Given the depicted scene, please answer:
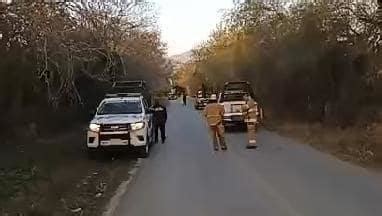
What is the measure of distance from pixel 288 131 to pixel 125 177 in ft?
50.9

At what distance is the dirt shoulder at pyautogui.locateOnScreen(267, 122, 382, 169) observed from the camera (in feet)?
61.5

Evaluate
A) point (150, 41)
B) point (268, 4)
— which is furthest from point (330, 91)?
point (150, 41)

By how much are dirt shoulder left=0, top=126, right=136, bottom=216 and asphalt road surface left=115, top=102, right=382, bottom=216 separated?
0.64 m

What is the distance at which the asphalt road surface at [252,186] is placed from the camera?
1109cm

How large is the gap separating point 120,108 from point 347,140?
7.41m

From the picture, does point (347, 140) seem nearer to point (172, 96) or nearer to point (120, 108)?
point (120, 108)

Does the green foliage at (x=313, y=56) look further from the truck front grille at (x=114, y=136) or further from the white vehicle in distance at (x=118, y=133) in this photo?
the truck front grille at (x=114, y=136)

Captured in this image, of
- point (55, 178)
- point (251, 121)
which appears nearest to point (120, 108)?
point (251, 121)

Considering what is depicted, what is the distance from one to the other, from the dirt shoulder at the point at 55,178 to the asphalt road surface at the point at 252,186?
2.10 feet

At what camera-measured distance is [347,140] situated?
2328cm

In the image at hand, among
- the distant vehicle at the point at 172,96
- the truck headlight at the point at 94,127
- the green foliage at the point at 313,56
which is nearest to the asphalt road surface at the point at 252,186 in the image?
the truck headlight at the point at 94,127

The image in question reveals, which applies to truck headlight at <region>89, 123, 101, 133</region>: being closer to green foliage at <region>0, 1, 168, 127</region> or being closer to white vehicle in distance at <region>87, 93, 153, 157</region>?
white vehicle in distance at <region>87, 93, 153, 157</region>

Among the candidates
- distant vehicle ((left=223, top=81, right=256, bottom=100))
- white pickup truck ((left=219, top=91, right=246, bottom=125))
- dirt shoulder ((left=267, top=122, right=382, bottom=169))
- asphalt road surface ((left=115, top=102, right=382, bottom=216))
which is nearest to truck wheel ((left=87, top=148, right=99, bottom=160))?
asphalt road surface ((left=115, top=102, right=382, bottom=216))

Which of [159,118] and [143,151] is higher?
[159,118]
